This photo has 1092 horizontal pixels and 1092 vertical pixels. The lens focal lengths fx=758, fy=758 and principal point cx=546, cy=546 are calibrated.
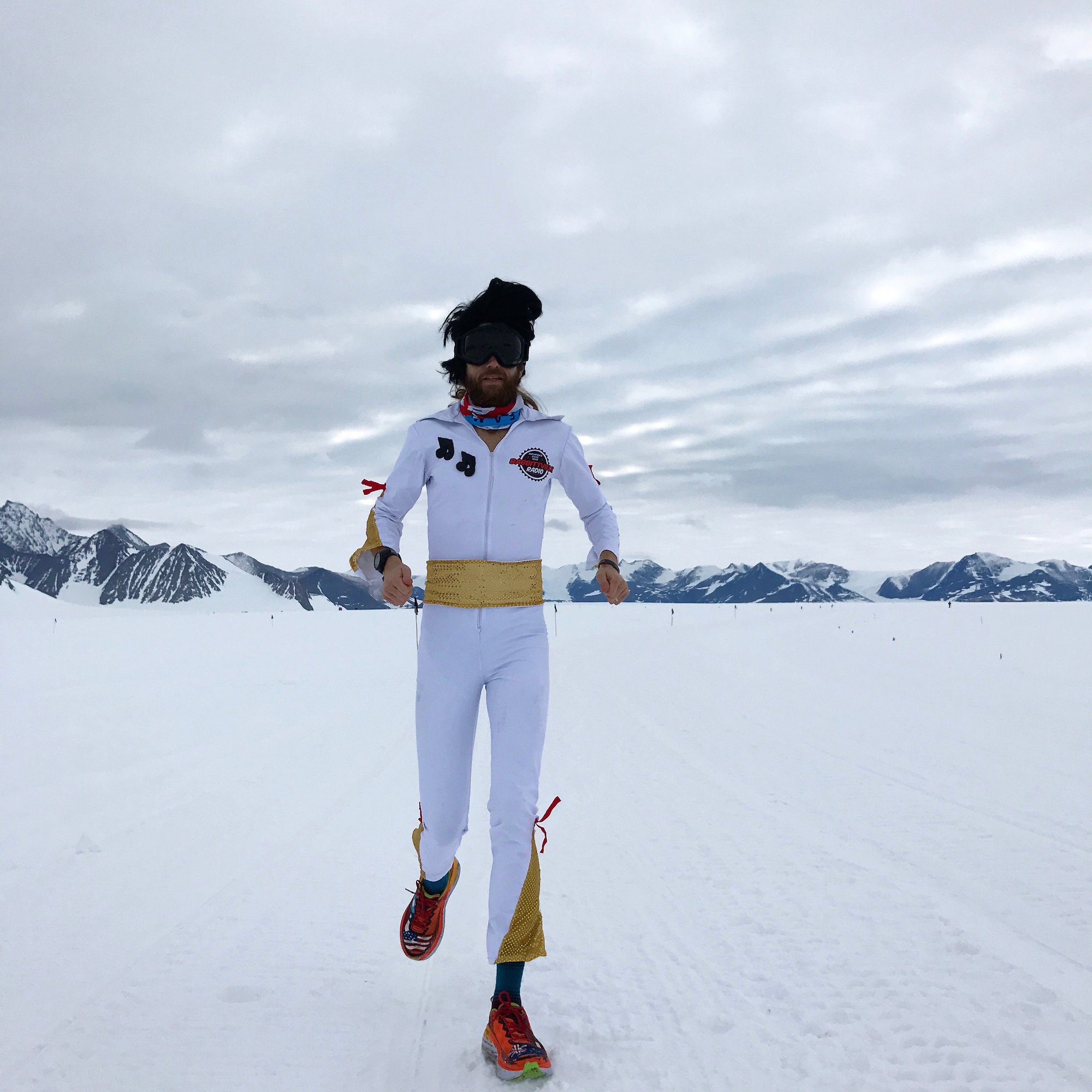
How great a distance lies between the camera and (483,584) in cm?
339

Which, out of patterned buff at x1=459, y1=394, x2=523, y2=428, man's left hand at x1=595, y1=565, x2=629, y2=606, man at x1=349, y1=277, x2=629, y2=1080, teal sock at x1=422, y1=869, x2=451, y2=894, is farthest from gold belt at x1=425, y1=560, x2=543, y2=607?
teal sock at x1=422, y1=869, x2=451, y2=894

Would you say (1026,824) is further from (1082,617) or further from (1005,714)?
(1082,617)

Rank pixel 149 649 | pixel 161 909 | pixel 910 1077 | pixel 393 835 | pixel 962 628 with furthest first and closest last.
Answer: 1. pixel 962 628
2. pixel 149 649
3. pixel 393 835
4. pixel 161 909
5. pixel 910 1077

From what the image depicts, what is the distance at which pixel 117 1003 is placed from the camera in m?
3.22

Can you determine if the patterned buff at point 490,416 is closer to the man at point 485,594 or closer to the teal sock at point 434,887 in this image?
the man at point 485,594

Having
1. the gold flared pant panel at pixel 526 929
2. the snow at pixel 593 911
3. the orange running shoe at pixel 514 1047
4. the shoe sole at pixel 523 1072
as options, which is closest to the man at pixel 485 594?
the gold flared pant panel at pixel 526 929

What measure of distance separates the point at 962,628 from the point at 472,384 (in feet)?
132

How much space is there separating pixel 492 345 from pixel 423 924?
266 cm

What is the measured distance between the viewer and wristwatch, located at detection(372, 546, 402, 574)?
3420mm

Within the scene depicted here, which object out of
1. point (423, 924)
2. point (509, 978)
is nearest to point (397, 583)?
point (423, 924)

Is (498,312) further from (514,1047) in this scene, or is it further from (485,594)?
(514,1047)

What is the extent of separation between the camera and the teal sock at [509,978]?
120 inches

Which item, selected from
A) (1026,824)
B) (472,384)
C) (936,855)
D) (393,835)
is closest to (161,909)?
(393,835)

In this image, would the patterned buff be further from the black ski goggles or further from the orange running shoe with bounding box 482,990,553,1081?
the orange running shoe with bounding box 482,990,553,1081
